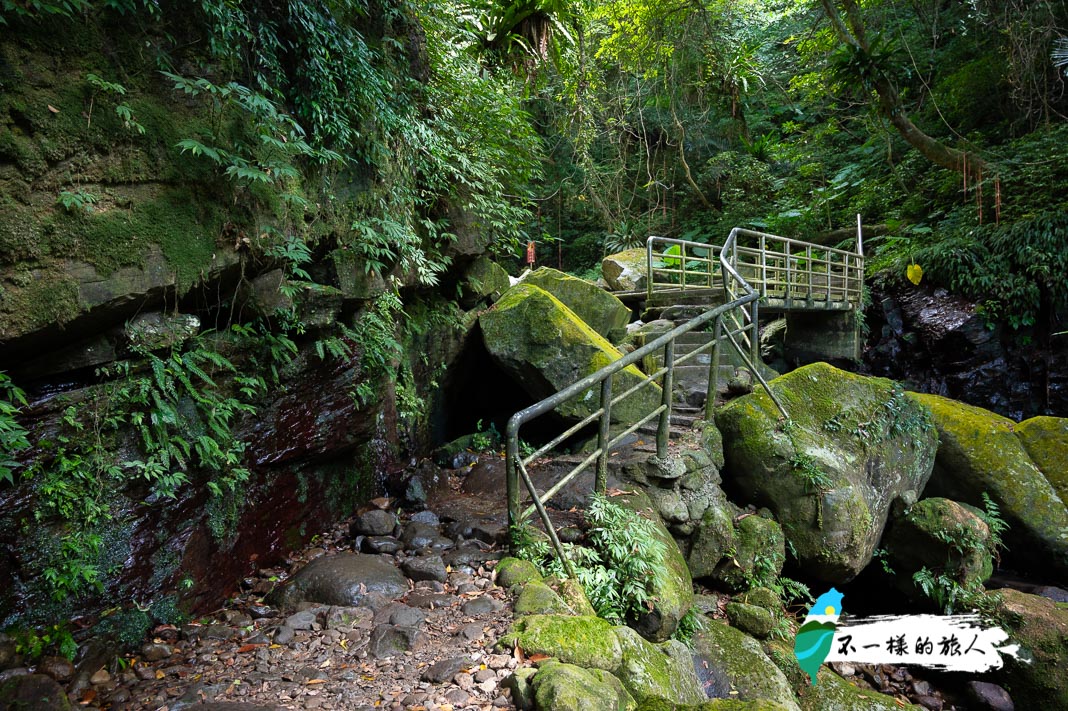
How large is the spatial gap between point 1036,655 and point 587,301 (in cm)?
650

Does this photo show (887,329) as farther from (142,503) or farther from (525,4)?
(142,503)

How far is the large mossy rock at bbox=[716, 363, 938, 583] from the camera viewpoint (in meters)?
5.40

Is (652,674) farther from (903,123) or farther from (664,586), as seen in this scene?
(903,123)

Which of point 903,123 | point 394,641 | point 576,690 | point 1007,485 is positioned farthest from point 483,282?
point 903,123

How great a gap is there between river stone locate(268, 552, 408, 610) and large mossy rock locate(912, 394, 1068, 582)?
669cm

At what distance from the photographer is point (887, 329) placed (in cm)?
1152

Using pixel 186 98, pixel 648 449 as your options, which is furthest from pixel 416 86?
pixel 648 449

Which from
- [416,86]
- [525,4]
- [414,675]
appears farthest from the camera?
[525,4]

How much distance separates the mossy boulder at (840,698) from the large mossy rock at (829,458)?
1.10m

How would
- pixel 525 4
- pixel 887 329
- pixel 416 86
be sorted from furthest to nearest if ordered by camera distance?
pixel 887 329 < pixel 525 4 < pixel 416 86

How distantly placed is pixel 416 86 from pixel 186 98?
264cm

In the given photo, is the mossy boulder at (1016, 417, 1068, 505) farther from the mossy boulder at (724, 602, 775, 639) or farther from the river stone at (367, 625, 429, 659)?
the river stone at (367, 625, 429, 659)

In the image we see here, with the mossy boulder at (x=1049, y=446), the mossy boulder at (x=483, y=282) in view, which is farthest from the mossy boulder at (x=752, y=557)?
the mossy boulder at (x=1049, y=446)

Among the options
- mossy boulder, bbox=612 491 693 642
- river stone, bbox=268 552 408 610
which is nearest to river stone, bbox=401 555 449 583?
river stone, bbox=268 552 408 610
